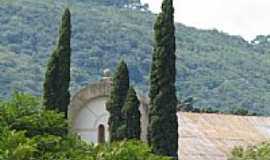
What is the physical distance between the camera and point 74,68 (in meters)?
95.6

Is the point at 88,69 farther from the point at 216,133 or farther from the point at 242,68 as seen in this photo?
the point at 216,133

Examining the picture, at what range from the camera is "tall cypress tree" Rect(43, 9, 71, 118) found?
31.1m

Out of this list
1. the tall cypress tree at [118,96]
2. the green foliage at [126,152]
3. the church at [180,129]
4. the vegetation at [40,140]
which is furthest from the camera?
the church at [180,129]

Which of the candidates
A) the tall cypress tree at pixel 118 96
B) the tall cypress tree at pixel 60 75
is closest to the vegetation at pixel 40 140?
the tall cypress tree at pixel 60 75

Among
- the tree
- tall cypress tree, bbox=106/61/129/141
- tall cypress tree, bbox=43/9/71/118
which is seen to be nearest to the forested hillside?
tall cypress tree, bbox=106/61/129/141

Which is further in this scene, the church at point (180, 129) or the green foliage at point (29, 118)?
the church at point (180, 129)

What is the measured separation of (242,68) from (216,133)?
76355 mm

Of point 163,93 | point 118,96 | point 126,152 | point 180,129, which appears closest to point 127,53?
point 180,129

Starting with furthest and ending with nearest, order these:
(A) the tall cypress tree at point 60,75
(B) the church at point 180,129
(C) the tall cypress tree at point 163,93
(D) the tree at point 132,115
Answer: (B) the church at point 180,129
(D) the tree at point 132,115
(A) the tall cypress tree at point 60,75
(C) the tall cypress tree at point 163,93

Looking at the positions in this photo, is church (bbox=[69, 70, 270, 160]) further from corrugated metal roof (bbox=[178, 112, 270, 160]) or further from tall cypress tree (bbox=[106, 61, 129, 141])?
tall cypress tree (bbox=[106, 61, 129, 141])

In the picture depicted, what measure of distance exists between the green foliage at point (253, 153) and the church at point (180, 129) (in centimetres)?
49

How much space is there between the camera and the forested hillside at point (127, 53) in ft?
304

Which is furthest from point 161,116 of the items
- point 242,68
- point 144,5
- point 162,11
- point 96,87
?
point 144,5

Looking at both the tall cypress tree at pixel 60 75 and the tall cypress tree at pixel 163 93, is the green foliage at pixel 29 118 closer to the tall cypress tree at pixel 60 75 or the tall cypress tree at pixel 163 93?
the tall cypress tree at pixel 163 93
